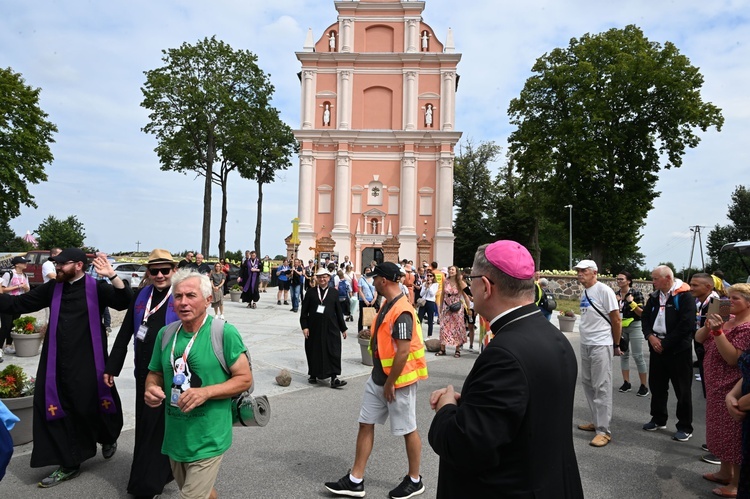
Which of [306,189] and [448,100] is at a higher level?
[448,100]

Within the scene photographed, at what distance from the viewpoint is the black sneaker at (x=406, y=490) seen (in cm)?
443

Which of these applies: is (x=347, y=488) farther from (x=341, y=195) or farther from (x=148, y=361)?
(x=341, y=195)

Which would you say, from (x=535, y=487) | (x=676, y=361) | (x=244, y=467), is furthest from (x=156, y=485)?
(x=676, y=361)

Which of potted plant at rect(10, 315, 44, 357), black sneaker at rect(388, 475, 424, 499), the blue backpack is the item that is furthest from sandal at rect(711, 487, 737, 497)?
the blue backpack

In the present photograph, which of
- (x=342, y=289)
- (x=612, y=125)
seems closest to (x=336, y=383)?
(x=342, y=289)

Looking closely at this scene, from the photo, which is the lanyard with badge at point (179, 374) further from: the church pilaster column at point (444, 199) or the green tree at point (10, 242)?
the green tree at point (10, 242)

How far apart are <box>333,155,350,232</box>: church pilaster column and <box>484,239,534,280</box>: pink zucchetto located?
1705 inches

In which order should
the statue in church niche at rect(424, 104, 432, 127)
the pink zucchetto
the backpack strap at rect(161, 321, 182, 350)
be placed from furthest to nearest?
the statue in church niche at rect(424, 104, 432, 127) < the backpack strap at rect(161, 321, 182, 350) < the pink zucchetto

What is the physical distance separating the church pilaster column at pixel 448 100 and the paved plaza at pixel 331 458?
39.8 m

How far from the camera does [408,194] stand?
150 feet

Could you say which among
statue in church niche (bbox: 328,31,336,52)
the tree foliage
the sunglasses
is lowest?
the sunglasses

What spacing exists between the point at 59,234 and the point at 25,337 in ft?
241

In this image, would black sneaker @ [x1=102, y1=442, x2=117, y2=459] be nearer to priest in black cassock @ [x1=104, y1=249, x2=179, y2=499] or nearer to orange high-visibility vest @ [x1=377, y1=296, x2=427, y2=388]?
priest in black cassock @ [x1=104, y1=249, x2=179, y2=499]

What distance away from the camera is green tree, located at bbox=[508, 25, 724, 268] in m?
35.2
